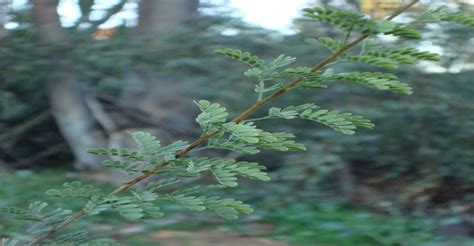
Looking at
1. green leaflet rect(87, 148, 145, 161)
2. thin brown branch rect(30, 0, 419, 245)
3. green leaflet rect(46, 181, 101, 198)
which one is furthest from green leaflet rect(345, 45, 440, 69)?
green leaflet rect(46, 181, 101, 198)

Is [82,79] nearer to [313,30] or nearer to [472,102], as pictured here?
[313,30]

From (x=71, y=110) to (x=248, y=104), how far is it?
8.96 ft

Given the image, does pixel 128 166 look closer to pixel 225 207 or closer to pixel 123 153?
pixel 123 153

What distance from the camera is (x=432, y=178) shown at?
8477 mm

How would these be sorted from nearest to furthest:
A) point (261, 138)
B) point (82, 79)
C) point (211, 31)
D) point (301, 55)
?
point (261, 138), point (301, 55), point (211, 31), point (82, 79)

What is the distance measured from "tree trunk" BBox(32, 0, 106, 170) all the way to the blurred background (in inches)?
0.6

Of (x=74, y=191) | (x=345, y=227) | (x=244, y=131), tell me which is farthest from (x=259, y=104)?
(x=345, y=227)

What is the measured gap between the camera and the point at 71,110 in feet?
32.3

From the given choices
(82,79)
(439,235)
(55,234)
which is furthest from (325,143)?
(55,234)

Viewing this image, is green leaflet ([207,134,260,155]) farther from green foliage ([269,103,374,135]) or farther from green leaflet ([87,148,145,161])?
green leaflet ([87,148,145,161])

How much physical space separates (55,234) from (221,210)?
1.77 feet

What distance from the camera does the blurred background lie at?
24.7 ft

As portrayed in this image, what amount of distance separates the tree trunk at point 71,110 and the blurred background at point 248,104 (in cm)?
2

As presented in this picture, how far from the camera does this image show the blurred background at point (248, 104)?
7527 mm
